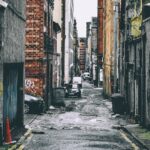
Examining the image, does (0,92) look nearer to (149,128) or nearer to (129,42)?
(149,128)

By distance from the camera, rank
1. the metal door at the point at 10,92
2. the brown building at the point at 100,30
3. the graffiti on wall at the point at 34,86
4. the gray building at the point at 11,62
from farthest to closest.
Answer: the brown building at the point at 100,30 < the graffiti on wall at the point at 34,86 < the metal door at the point at 10,92 < the gray building at the point at 11,62

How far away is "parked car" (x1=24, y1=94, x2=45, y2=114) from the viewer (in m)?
33.3

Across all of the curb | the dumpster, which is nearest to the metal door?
the curb

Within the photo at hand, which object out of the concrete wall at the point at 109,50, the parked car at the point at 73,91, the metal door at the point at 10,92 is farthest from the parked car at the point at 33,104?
the parked car at the point at 73,91

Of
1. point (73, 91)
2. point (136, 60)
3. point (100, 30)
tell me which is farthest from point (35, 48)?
point (100, 30)

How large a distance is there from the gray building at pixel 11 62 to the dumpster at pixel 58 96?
1686 centimetres

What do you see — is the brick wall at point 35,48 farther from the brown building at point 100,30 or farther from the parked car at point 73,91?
the brown building at point 100,30

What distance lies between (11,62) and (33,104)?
12883mm

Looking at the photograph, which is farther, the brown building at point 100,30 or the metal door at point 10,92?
the brown building at point 100,30

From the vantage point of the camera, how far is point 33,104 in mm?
33375

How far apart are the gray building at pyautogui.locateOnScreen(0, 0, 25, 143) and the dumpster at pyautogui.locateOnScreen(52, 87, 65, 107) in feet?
55.3

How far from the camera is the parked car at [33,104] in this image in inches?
1310

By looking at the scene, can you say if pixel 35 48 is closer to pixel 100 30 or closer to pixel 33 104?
pixel 33 104

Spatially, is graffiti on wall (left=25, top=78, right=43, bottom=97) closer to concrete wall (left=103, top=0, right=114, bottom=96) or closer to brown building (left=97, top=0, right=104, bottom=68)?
concrete wall (left=103, top=0, right=114, bottom=96)
